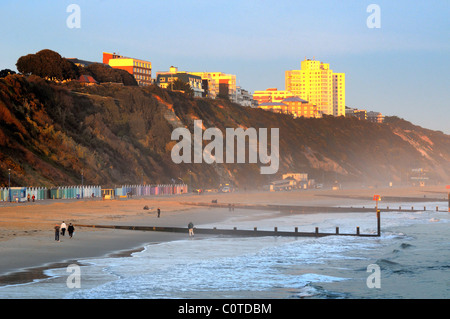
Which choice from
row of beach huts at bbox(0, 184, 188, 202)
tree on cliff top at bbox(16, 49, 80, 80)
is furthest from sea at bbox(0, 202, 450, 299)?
tree on cliff top at bbox(16, 49, 80, 80)

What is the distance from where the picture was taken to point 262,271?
1320 inches

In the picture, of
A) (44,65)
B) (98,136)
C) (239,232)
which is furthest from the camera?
(44,65)

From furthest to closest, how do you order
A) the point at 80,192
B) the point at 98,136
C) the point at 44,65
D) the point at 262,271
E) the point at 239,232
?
the point at 44,65
the point at 98,136
the point at 80,192
the point at 239,232
the point at 262,271

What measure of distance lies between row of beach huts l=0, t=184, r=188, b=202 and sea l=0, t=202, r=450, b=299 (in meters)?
39.3

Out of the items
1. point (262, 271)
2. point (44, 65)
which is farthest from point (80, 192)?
point (44, 65)

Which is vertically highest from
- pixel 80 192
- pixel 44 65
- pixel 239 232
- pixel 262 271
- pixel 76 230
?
pixel 44 65

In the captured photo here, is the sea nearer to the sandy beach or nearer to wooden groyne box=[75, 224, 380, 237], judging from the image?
wooden groyne box=[75, 224, 380, 237]

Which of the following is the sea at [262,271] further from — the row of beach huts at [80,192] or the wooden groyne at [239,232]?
the row of beach huts at [80,192]

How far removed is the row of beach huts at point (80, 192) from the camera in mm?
79125

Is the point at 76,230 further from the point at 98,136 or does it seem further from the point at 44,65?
the point at 44,65

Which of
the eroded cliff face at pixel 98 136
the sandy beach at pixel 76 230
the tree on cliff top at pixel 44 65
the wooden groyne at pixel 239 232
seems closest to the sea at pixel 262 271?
the wooden groyne at pixel 239 232

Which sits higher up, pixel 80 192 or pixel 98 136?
pixel 98 136

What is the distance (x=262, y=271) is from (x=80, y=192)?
63.1 m
